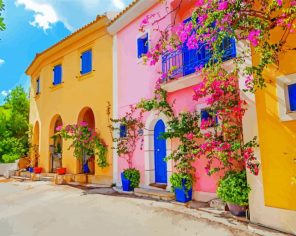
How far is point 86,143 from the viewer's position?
11781 millimetres

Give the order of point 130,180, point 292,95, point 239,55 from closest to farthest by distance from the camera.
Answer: point 292,95
point 239,55
point 130,180

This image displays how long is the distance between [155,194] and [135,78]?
15.5ft

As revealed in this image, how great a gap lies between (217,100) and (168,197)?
355cm

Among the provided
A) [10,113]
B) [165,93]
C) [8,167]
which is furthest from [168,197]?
[10,113]

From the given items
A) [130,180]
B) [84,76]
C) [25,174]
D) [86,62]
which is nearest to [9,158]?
[25,174]

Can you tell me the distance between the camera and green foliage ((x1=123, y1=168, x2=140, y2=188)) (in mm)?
9539

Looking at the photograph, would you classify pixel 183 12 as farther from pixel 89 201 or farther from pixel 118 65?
pixel 89 201

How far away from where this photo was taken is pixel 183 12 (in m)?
9.16

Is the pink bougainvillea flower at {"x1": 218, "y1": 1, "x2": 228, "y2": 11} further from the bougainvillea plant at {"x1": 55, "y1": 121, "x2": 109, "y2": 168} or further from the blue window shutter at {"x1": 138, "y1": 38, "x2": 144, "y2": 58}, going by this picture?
the bougainvillea plant at {"x1": 55, "y1": 121, "x2": 109, "y2": 168}

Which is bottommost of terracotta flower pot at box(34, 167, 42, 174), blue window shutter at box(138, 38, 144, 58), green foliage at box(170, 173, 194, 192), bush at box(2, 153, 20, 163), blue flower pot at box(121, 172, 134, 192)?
blue flower pot at box(121, 172, 134, 192)

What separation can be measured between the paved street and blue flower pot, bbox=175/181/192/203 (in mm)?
352

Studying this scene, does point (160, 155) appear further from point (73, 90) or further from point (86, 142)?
point (73, 90)

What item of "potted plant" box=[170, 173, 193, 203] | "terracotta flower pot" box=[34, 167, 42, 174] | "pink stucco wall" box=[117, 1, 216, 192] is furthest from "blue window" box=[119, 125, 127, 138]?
"terracotta flower pot" box=[34, 167, 42, 174]

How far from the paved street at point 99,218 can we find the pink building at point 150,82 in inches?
58.6
